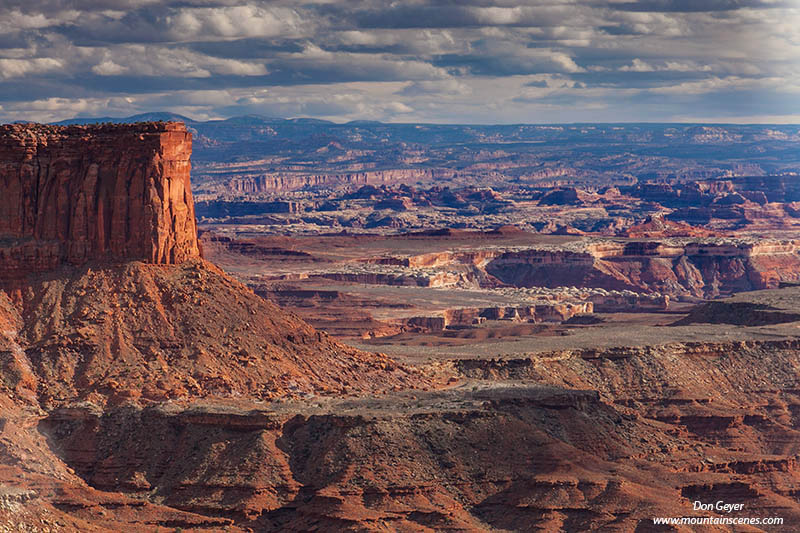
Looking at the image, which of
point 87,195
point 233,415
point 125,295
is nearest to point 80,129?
point 87,195

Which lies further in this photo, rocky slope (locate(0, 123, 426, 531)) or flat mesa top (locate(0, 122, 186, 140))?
flat mesa top (locate(0, 122, 186, 140))

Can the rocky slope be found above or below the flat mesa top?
below

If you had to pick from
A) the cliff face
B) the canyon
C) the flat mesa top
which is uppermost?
the flat mesa top

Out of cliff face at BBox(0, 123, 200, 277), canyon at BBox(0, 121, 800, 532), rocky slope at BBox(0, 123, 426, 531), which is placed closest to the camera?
canyon at BBox(0, 121, 800, 532)

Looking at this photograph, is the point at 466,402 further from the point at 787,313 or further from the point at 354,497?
the point at 787,313

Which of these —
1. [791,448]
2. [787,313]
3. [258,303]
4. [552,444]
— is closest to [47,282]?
[258,303]
